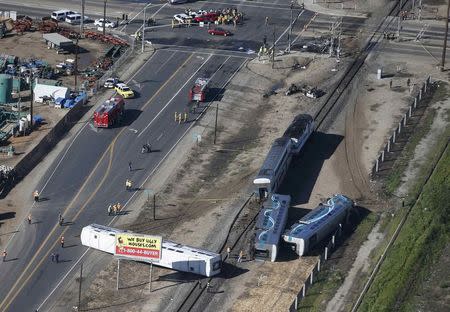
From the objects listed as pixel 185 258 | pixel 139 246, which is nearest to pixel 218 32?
pixel 185 258

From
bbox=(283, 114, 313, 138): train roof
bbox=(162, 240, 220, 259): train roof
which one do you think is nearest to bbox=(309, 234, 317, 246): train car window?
bbox=(162, 240, 220, 259): train roof

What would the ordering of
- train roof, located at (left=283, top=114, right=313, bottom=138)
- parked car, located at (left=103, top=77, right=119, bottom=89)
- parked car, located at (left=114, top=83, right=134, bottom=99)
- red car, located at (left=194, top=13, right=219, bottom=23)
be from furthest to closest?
red car, located at (left=194, top=13, right=219, bottom=23) < parked car, located at (left=103, top=77, right=119, bottom=89) < parked car, located at (left=114, top=83, right=134, bottom=99) < train roof, located at (left=283, top=114, right=313, bottom=138)

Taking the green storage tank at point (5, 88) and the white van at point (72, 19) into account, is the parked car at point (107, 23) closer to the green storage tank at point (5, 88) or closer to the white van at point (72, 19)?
the white van at point (72, 19)

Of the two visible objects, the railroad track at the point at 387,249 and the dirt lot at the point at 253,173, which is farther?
the dirt lot at the point at 253,173

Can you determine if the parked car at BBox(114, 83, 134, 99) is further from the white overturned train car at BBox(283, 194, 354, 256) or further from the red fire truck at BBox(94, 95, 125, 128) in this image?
the white overturned train car at BBox(283, 194, 354, 256)

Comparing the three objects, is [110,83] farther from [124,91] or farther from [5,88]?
[5,88]

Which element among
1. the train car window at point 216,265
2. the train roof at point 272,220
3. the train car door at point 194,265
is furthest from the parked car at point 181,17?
the train car door at point 194,265

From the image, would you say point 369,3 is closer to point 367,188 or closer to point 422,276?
point 367,188
